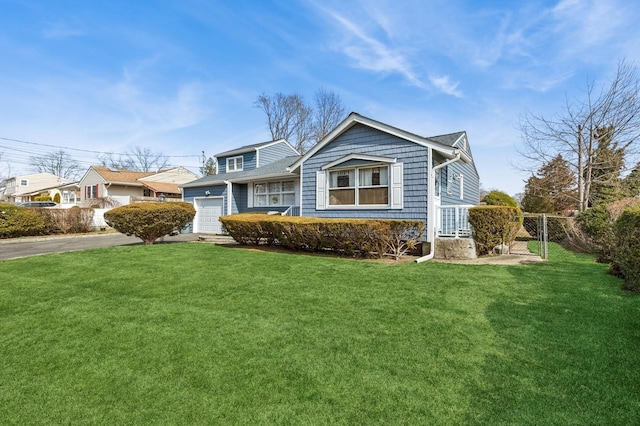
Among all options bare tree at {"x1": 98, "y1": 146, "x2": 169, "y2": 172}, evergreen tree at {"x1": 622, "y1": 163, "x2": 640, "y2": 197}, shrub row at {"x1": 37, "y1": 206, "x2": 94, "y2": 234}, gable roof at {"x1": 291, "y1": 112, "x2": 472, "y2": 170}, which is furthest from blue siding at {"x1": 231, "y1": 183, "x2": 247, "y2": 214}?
bare tree at {"x1": 98, "y1": 146, "x2": 169, "y2": 172}

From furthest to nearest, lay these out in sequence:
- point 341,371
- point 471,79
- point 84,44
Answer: point 84,44
point 471,79
point 341,371

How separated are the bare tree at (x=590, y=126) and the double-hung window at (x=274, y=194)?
12647 mm

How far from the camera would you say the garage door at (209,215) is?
17938 millimetres

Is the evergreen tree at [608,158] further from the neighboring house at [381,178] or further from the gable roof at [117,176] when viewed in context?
the gable roof at [117,176]

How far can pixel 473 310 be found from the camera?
442cm

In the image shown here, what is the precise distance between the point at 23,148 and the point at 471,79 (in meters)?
49.0

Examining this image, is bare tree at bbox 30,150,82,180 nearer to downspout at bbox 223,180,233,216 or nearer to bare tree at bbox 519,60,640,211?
downspout at bbox 223,180,233,216

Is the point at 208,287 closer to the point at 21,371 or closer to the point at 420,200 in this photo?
the point at 21,371

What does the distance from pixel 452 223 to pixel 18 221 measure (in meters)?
21.3

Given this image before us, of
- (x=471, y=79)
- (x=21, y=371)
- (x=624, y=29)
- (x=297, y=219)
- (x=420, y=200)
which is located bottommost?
(x=21, y=371)

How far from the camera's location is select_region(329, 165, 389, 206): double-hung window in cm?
1046

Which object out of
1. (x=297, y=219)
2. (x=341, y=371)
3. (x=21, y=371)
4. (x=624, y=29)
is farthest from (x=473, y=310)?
(x=624, y=29)

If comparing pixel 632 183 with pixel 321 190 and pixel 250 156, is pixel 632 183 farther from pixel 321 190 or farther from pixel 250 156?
pixel 250 156

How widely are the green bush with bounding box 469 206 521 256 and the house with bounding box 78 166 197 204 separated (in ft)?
88.7
